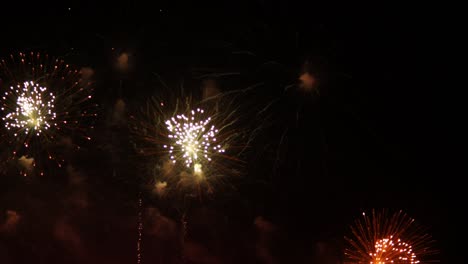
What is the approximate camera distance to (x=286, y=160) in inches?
285

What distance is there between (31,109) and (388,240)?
6514 millimetres

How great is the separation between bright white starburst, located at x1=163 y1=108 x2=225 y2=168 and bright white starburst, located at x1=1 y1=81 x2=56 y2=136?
2.14 metres

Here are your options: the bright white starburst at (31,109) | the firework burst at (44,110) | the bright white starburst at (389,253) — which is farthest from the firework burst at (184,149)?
the bright white starburst at (389,253)

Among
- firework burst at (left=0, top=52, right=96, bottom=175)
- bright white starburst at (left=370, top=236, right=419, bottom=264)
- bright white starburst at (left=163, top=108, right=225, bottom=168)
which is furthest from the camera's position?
firework burst at (left=0, top=52, right=96, bottom=175)

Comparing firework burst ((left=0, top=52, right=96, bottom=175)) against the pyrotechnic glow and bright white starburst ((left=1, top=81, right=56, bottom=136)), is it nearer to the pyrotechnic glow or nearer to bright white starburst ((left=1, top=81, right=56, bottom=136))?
bright white starburst ((left=1, top=81, right=56, bottom=136))

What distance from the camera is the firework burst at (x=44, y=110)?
7218 millimetres

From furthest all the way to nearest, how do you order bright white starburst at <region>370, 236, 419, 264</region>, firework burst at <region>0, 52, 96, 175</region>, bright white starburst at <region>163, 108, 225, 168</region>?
firework burst at <region>0, 52, 96, 175</region>
bright white starburst at <region>370, 236, 419, 264</region>
bright white starburst at <region>163, 108, 225, 168</region>

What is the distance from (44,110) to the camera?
7.07 meters

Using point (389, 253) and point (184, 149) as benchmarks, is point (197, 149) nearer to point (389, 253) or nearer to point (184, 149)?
point (184, 149)

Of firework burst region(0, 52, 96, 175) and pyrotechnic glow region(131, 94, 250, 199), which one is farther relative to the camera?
firework burst region(0, 52, 96, 175)

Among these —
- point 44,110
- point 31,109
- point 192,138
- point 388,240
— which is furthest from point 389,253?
point 31,109

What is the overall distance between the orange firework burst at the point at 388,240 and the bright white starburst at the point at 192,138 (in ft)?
9.49

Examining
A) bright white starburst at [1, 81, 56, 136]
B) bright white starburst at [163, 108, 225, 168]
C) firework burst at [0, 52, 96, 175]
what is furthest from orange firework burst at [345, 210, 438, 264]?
bright white starburst at [1, 81, 56, 136]

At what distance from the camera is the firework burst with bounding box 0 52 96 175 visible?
7.22m
